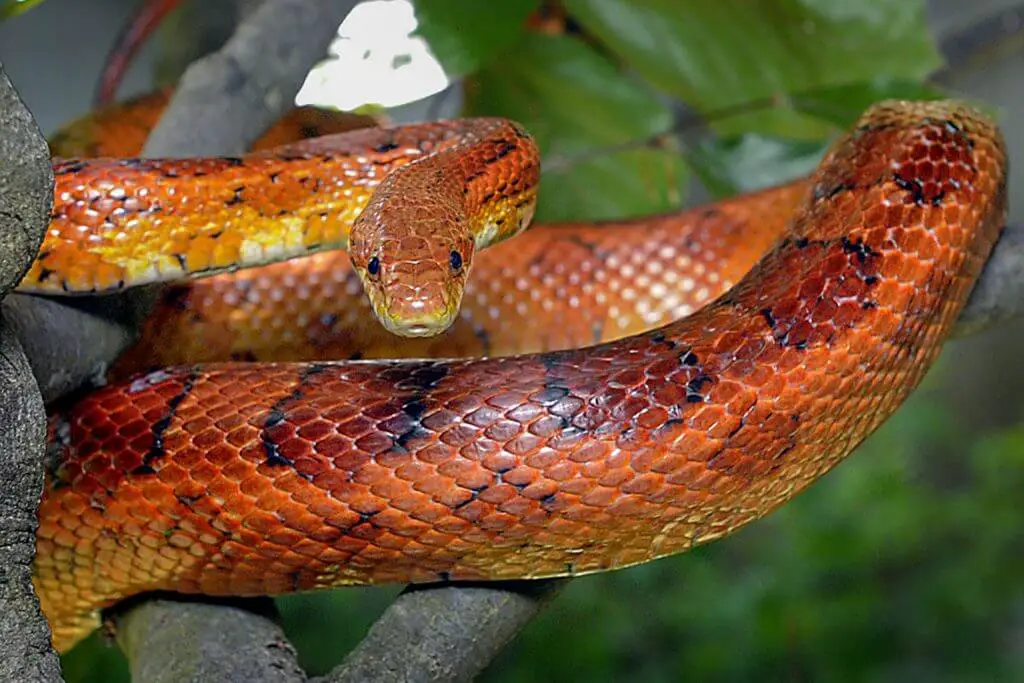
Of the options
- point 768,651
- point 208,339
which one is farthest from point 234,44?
point 768,651

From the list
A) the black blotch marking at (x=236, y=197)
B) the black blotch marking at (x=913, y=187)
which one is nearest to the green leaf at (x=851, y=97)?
the black blotch marking at (x=913, y=187)

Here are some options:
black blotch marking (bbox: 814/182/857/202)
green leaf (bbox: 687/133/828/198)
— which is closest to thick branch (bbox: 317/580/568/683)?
black blotch marking (bbox: 814/182/857/202)

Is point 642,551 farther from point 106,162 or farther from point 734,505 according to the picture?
point 106,162

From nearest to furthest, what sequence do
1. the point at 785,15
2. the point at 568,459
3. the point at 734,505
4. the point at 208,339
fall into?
the point at 568,459
the point at 734,505
the point at 208,339
the point at 785,15

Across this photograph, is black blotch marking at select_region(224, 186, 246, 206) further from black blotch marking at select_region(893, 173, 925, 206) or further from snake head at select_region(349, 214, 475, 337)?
black blotch marking at select_region(893, 173, 925, 206)

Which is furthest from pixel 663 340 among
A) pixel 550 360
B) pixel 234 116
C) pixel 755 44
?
pixel 755 44

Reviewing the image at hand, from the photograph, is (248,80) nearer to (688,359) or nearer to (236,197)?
(236,197)

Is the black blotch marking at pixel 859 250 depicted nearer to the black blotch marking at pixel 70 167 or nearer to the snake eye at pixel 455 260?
the snake eye at pixel 455 260
